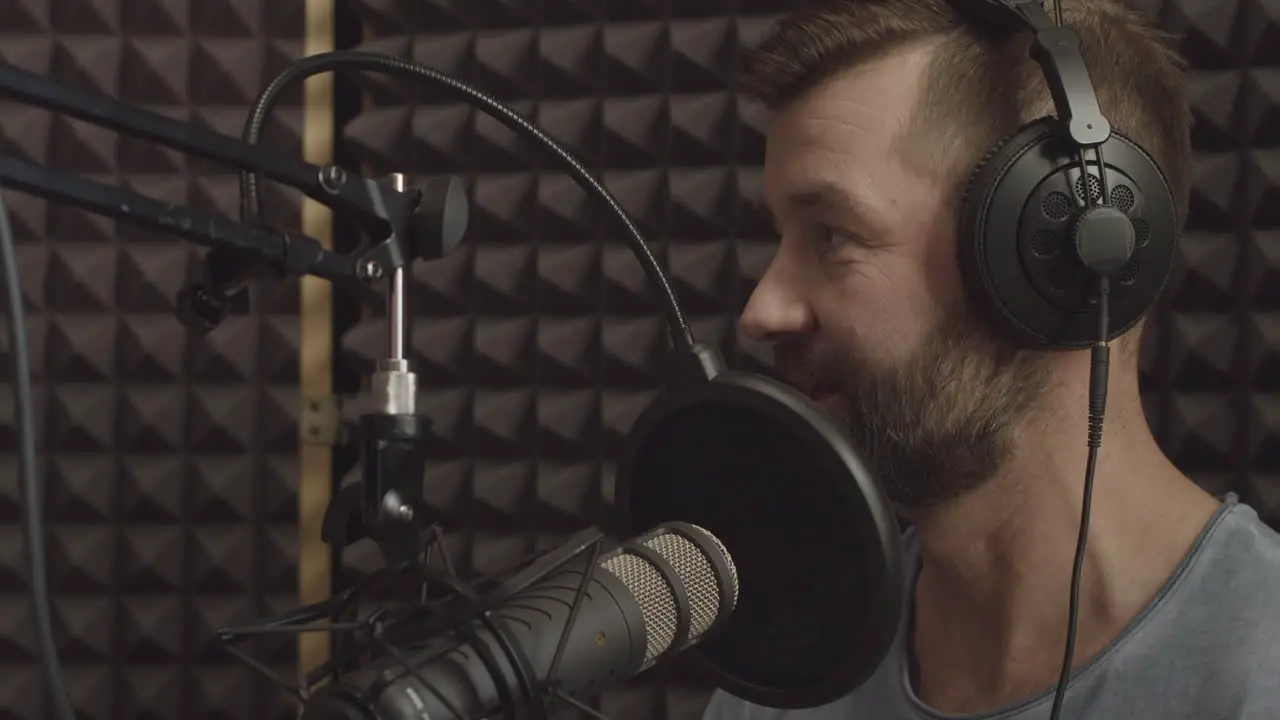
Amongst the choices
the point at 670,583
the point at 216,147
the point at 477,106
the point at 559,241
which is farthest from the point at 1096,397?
the point at 559,241

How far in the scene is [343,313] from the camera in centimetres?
128

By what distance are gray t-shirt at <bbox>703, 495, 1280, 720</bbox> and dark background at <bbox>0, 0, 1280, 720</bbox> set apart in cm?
A: 56

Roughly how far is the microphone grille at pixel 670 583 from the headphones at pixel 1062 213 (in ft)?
0.94

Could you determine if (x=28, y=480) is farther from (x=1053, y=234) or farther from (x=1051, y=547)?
(x=1051, y=547)

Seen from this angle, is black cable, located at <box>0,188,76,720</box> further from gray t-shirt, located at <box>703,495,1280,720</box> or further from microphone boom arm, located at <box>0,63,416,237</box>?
gray t-shirt, located at <box>703,495,1280,720</box>

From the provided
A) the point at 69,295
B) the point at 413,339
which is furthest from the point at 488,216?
the point at 69,295

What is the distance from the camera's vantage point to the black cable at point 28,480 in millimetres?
351

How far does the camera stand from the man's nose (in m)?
0.73

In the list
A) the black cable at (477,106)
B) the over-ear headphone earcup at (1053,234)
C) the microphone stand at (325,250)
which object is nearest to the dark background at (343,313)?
the over-ear headphone earcup at (1053,234)

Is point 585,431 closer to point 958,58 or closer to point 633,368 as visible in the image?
point 633,368

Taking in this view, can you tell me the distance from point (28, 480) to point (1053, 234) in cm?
59

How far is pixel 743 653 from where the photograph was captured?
0.55 m

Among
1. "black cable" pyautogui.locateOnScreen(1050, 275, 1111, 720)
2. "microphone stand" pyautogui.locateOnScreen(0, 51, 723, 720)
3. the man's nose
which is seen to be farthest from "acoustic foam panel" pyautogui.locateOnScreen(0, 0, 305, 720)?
"black cable" pyautogui.locateOnScreen(1050, 275, 1111, 720)

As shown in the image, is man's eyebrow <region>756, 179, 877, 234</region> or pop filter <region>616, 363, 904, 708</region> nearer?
pop filter <region>616, 363, 904, 708</region>
